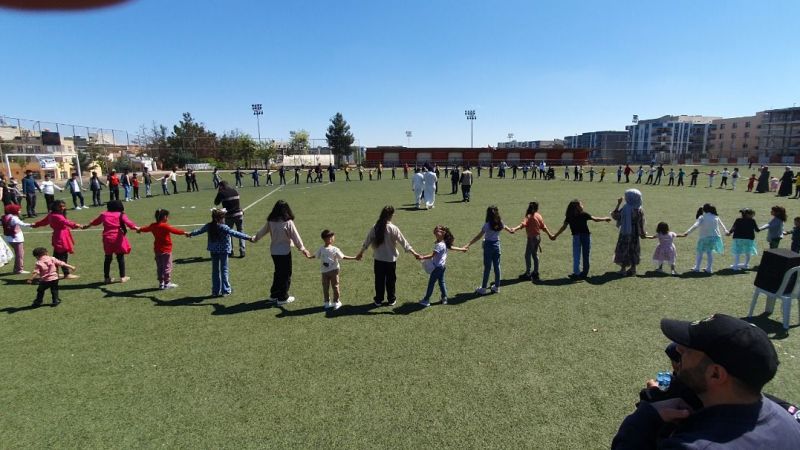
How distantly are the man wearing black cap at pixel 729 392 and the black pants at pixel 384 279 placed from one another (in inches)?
219

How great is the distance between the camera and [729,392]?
1770 mm

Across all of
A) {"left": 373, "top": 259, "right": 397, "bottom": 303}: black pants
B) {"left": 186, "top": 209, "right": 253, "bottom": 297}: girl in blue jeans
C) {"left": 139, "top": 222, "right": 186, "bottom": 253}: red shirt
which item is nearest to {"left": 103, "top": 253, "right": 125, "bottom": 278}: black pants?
{"left": 139, "top": 222, "right": 186, "bottom": 253}: red shirt

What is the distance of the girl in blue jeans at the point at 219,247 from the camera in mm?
7730

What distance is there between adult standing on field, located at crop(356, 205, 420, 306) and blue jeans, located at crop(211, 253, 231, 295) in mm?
2670

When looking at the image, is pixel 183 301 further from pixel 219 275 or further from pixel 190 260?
pixel 190 260

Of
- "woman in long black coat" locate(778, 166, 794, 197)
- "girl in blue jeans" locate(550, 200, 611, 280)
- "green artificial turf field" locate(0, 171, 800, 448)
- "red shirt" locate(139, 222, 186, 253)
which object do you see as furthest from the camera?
"woman in long black coat" locate(778, 166, 794, 197)

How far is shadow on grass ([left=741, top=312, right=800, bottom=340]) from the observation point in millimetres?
6043

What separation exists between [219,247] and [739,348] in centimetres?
761

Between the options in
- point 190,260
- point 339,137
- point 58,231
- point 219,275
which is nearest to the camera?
point 219,275

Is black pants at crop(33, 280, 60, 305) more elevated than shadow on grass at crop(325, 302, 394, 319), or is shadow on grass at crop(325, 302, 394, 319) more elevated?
black pants at crop(33, 280, 60, 305)

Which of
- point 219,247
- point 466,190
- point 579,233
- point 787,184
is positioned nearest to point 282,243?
point 219,247

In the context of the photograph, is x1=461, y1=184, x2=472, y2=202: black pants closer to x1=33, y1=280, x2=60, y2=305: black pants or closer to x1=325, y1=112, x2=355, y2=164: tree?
x1=33, y1=280, x2=60, y2=305: black pants

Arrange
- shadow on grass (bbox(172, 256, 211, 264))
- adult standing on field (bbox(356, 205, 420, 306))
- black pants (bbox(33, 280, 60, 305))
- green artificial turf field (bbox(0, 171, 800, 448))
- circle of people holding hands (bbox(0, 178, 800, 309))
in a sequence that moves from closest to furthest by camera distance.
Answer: green artificial turf field (bbox(0, 171, 800, 448)), adult standing on field (bbox(356, 205, 420, 306)), circle of people holding hands (bbox(0, 178, 800, 309)), black pants (bbox(33, 280, 60, 305)), shadow on grass (bbox(172, 256, 211, 264))

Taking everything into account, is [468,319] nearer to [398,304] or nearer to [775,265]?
[398,304]
